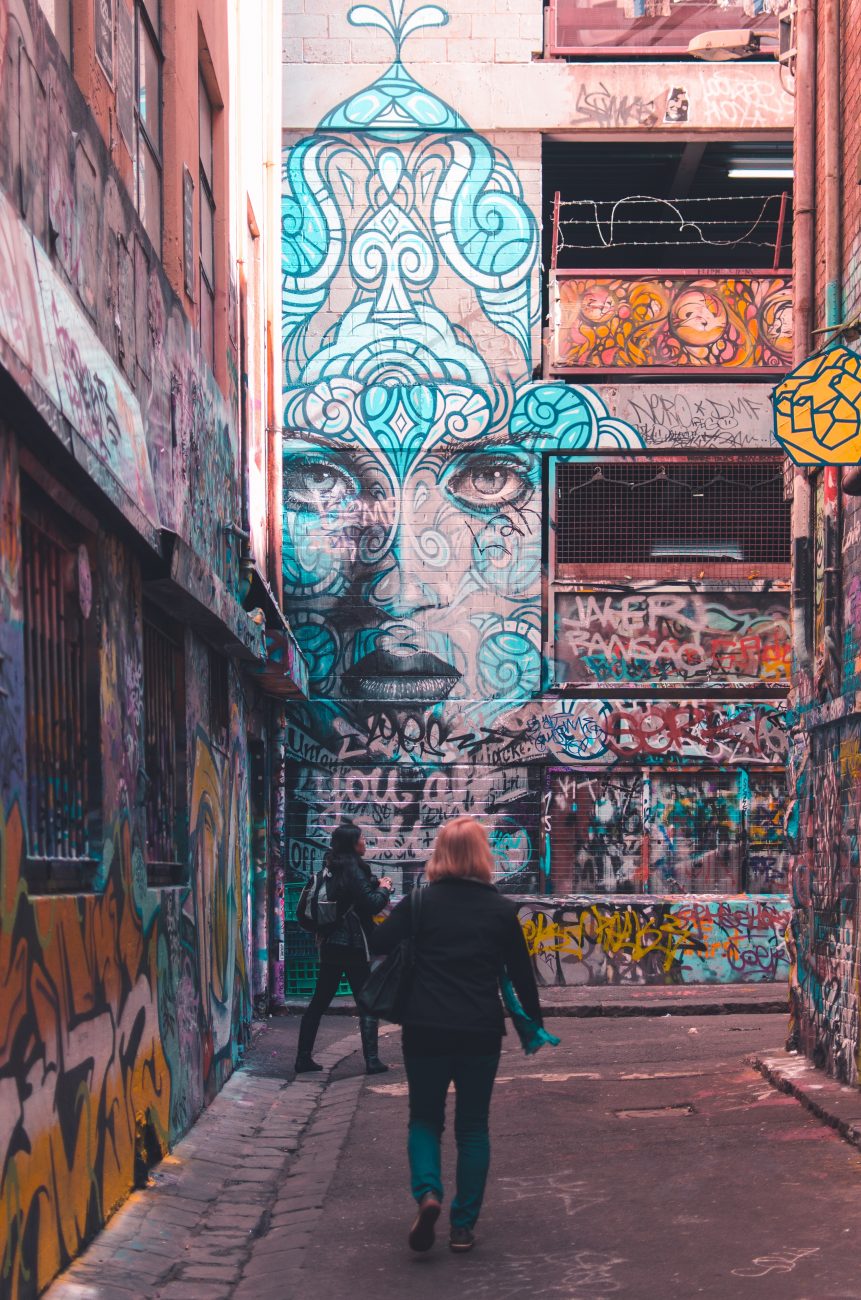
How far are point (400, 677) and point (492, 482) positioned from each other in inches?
93.7

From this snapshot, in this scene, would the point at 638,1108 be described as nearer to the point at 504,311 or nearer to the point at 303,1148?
the point at 303,1148

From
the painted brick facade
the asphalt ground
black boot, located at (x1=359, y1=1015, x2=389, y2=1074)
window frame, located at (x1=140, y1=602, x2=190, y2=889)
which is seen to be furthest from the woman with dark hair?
the painted brick facade

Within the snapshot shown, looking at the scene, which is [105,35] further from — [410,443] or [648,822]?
[648,822]

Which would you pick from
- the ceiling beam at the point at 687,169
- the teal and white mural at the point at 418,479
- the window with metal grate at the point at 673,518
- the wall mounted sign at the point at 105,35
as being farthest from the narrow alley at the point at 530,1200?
the ceiling beam at the point at 687,169

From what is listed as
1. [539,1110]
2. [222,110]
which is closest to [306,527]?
[222,110]

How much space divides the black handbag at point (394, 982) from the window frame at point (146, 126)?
4081mm

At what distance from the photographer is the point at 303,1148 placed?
8.83m

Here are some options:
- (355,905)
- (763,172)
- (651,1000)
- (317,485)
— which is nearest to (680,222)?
(763,172)

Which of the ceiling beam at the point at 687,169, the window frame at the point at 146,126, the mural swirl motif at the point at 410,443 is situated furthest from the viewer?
the ceiling beam at the point at 687,169

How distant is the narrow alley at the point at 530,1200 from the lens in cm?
581

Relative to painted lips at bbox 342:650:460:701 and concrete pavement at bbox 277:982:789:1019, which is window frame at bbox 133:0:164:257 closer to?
concrete pavement at bbox 277:982:789:1019

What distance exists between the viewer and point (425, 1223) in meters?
6.09

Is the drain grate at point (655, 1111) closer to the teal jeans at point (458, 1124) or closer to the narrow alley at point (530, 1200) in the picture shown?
the narrow alley at point (530, 1200)

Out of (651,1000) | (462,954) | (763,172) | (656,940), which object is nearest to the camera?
(462,954)
